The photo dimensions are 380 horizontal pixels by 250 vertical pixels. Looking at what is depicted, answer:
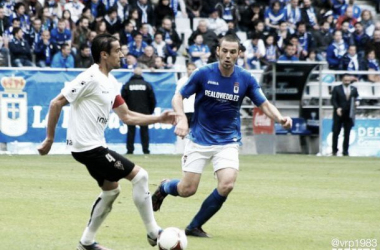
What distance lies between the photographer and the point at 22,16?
86.3ft

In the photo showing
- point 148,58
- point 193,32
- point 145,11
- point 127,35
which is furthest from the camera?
point 145,11

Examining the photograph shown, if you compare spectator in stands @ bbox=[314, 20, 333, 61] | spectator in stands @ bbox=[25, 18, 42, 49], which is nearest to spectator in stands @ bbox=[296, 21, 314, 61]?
spectator in stands @ bbox=[314, 20, 333, 61]

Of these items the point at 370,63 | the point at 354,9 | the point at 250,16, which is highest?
the point at 354,9

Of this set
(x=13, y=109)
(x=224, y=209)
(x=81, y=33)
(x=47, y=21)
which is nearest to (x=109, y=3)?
(x=81, y=33)

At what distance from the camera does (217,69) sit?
10711 millimetres

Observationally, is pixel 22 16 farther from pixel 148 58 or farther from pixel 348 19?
pixel 348 19

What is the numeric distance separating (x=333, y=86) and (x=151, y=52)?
227 inches

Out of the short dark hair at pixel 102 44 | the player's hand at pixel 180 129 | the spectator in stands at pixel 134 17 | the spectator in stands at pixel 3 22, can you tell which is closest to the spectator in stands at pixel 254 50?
the spectator in stands at pixel 134 17

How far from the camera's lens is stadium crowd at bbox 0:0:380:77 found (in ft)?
86.0

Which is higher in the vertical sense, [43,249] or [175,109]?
[175,109]

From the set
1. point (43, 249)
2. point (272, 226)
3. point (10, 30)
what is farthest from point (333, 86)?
point (43, 249)

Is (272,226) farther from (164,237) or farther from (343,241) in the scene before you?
(164,237)

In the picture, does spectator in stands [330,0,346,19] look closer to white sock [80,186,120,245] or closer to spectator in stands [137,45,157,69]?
spectator in stands [137,45,157,69]

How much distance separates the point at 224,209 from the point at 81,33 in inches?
585
